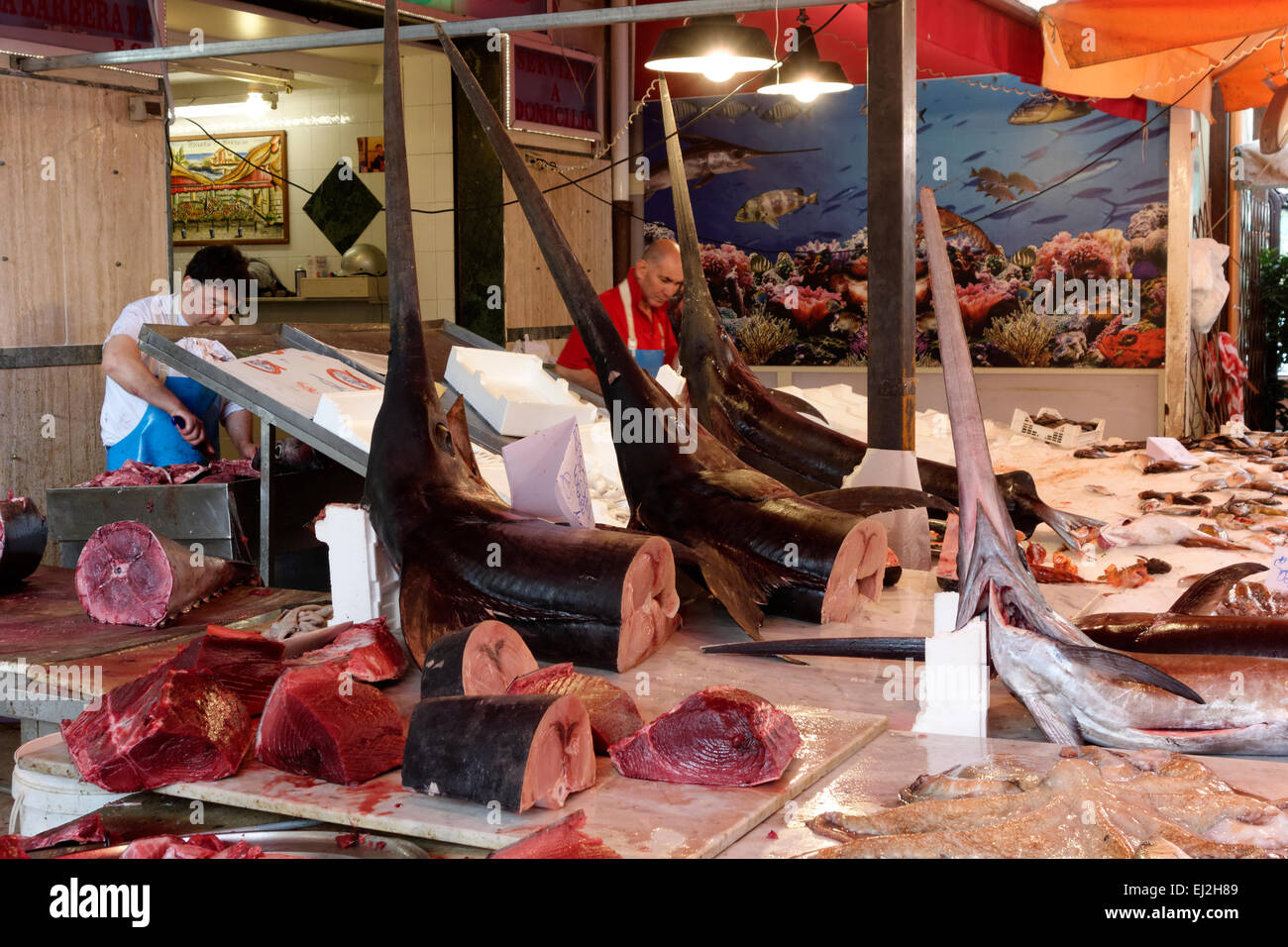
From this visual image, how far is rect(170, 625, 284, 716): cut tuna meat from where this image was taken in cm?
256

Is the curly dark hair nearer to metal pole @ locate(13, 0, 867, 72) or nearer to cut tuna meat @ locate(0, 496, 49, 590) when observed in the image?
metal pole @ locate(13, 0, 867, 72)

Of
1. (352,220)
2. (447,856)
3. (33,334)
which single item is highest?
(352,220)

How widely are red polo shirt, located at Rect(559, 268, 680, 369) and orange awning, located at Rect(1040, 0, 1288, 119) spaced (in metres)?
2.95

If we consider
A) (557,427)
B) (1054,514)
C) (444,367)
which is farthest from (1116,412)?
(557,427)

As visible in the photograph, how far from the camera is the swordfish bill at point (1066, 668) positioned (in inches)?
90.4

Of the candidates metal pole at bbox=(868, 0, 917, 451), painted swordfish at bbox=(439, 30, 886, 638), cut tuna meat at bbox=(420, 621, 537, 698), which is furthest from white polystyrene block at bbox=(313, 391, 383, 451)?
metal pole at bbox=(868, 0, 917, 451)

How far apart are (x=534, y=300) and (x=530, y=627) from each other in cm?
717

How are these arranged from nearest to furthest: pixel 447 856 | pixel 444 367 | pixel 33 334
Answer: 1. pixel 447 856
2. pixel 444 367
3. pixel 33 334

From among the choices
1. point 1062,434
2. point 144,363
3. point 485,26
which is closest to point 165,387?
point 144,363

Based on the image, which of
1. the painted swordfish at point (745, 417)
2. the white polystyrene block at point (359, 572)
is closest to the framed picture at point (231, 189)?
the painted swordfish at point (745, 417)

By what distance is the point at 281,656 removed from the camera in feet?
9.03

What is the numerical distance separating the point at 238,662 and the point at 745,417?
240 cm

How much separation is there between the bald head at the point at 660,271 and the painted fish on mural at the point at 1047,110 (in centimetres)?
427

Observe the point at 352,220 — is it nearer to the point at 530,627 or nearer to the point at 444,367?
the point at 444,367
